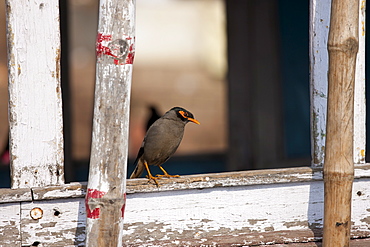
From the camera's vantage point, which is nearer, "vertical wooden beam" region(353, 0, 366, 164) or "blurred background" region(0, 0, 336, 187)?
"vertical wooden beam" region(353, 0, 366, 164)

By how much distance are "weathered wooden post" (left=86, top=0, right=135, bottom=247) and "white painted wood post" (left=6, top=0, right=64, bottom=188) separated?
490mm

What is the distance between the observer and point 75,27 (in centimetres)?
1678

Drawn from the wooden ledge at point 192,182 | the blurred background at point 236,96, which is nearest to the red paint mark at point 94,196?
the wooden ledge at point 192,182

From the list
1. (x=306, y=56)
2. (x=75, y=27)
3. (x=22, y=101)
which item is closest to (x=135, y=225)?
(x=22, y=101)

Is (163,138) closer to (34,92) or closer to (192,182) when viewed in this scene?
(192,182)

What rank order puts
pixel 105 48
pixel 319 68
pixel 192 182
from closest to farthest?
1. pixel 105 48
2. pixel 192 182
3. pixel 319 68

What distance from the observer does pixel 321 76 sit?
3838mm

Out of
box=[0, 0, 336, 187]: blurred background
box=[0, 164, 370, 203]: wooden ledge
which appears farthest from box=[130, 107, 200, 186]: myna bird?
box=[0, 0, 336, 187]: blurred background

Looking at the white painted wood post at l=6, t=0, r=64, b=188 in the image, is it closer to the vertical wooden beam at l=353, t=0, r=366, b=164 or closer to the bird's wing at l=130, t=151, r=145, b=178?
the bird's wing at l=130, t=151, r=145, b=178

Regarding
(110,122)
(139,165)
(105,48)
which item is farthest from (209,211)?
(105,48)

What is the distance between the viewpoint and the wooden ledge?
341cm

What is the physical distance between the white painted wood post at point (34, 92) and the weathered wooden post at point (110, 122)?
490mm

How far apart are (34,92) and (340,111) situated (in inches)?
66.8

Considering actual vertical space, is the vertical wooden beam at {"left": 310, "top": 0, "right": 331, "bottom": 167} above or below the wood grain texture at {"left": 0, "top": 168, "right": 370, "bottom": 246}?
above
